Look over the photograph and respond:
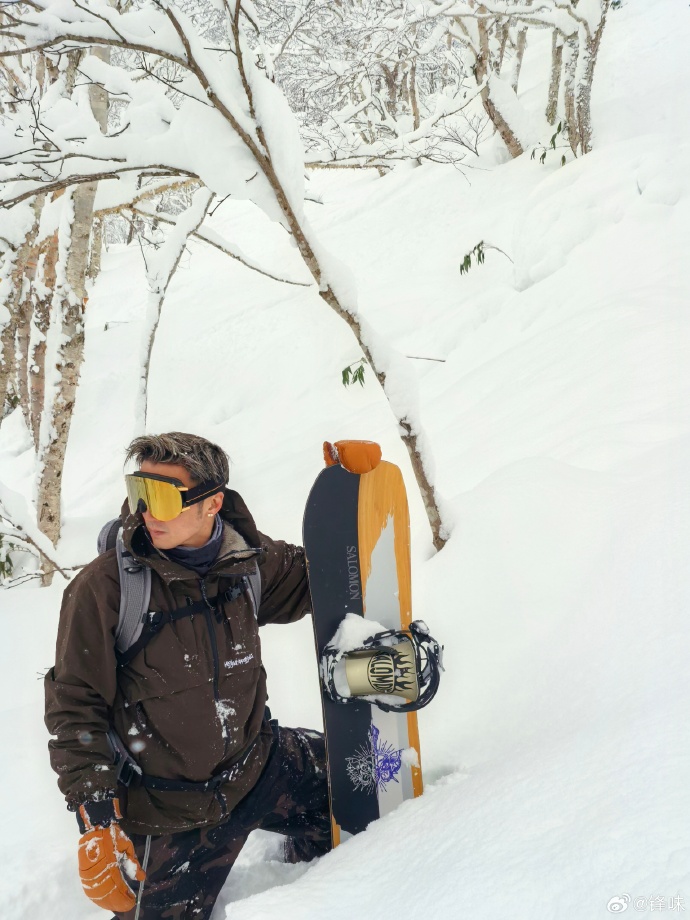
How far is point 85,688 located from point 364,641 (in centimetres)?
92

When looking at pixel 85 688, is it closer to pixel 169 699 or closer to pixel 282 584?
pixel 169 699

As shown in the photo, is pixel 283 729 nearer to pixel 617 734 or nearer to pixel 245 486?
pixel 617 734

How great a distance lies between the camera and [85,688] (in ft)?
5.26

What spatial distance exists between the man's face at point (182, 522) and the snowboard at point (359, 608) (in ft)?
1.46

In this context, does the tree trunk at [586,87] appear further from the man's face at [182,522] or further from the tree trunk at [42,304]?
the man's face at [182,522]

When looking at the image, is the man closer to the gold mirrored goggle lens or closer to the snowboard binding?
the gold mirrored goggle lens

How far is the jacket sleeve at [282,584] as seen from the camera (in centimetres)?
207

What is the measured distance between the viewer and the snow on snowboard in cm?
199

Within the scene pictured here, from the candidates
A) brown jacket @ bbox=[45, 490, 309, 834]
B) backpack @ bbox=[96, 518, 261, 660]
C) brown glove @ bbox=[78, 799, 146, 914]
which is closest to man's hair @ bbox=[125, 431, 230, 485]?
brown jacket @ bbox=[45, 490, 309, 834]

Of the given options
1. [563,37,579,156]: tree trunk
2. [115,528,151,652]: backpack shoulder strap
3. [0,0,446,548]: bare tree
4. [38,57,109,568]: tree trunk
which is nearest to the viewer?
[115,528,151,652]: backpack shoulder strap

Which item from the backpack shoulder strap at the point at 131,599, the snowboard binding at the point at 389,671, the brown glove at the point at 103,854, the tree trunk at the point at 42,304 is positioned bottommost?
the brown glove at the point at 103,854

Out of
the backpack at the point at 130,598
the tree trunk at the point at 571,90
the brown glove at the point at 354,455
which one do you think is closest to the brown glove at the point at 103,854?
the backpack at the point at 130,598

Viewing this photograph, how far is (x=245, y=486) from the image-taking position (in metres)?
5.12

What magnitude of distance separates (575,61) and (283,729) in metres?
8.02
